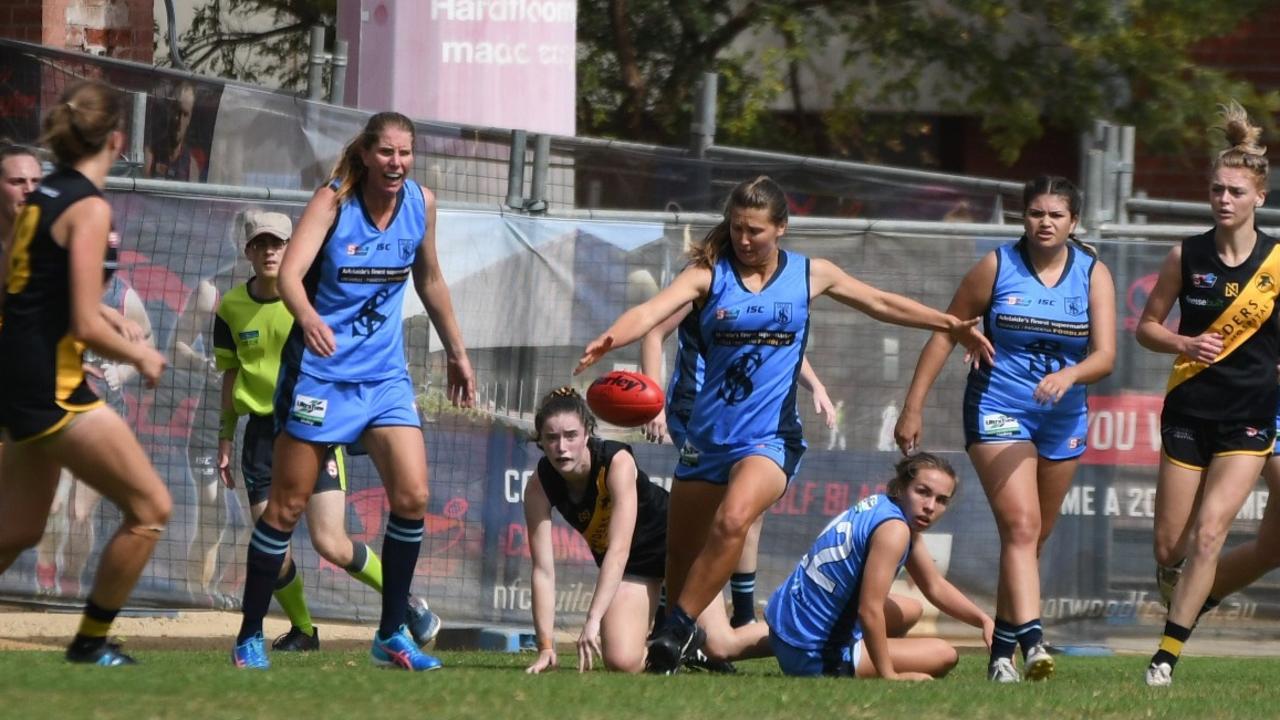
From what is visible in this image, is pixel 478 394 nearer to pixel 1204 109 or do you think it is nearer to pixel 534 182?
pixel 534 182

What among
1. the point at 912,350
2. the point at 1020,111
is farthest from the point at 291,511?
the point at 1020,111

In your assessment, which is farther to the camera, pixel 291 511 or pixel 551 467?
pixel 551 467

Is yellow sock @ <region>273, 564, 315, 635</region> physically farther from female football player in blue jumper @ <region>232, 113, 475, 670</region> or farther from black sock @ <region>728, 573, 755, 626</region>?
black sock @ <region>728, 573, 755, 626</region>

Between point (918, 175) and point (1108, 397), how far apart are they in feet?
5.71

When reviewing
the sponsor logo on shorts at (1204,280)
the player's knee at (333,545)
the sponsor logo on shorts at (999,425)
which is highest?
the sponsor logo on shorts at (1204,280)

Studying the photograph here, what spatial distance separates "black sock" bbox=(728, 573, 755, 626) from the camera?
849 cm

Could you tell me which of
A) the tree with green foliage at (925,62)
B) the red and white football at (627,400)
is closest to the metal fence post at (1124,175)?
the red and white football at (627,400)

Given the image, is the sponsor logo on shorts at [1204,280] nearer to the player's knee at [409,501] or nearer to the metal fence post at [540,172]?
the player's knee at [409,501]

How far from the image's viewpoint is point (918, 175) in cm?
1116

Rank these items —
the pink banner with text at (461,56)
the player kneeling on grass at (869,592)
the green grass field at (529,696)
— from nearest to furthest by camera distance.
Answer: the green grass field at (529,696), the player kneeling on grass at (869,592), the pink banner with text at (461,56)

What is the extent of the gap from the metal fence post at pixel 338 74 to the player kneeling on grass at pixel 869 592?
5179 millimetres

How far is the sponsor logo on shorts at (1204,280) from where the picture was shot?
786cm

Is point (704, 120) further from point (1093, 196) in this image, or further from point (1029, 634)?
point (1029, 634)

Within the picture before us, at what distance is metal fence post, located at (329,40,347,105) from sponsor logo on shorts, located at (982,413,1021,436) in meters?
5.24
